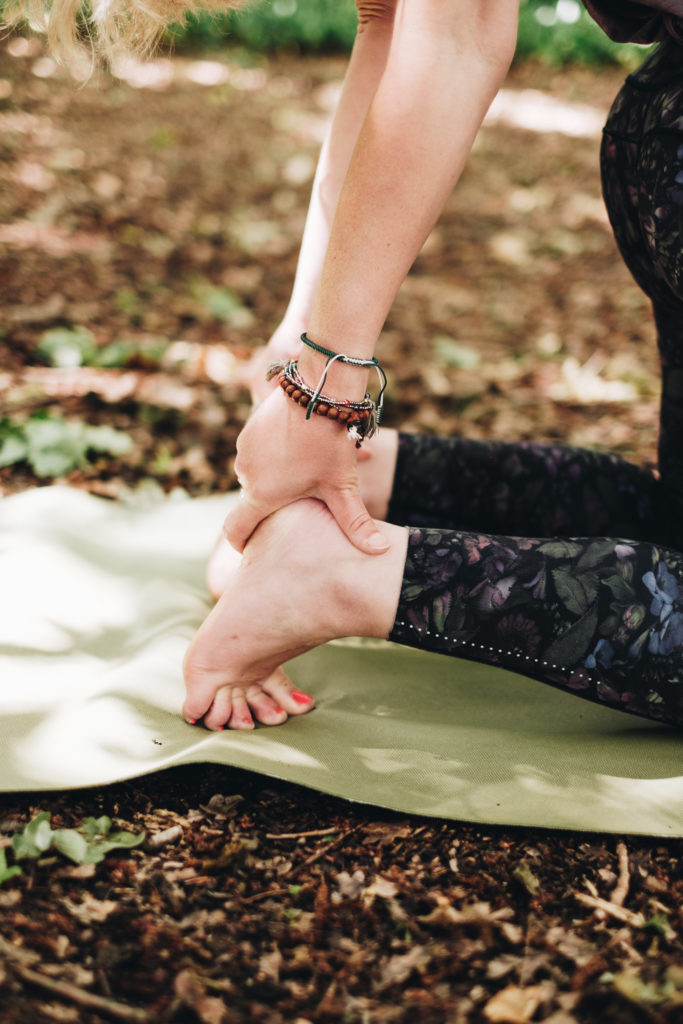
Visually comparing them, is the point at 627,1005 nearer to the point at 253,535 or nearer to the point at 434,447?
the point at 253,535

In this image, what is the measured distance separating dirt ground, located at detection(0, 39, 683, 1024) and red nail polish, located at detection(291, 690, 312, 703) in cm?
17

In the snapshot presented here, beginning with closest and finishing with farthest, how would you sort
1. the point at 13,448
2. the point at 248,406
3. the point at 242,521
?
the point at 242,521, the point at 13,448, the point at 248,406

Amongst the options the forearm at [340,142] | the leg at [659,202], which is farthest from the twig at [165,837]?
the leg at [659,202]

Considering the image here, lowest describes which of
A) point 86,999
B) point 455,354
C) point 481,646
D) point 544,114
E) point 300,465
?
point 86,999

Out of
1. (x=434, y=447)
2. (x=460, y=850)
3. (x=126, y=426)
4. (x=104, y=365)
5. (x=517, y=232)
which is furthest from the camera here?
(x=517, y=232)

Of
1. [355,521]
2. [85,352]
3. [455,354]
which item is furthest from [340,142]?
[455,354]

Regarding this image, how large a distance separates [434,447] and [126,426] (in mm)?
1220

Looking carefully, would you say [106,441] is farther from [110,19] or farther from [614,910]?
[614,910]

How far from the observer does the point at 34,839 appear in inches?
48.1

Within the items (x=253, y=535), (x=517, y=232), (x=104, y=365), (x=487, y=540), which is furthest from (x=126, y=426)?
(x=517, y=232)

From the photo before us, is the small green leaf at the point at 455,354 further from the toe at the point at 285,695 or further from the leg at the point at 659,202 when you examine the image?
the toe at the point at 285,695

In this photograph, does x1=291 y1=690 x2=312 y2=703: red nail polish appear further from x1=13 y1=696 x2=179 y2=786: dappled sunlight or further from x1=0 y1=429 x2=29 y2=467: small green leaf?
x1=0 y1=429 x2=29 y2=467: small green leaf

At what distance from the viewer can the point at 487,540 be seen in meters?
1.38

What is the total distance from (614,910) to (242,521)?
75 cm
